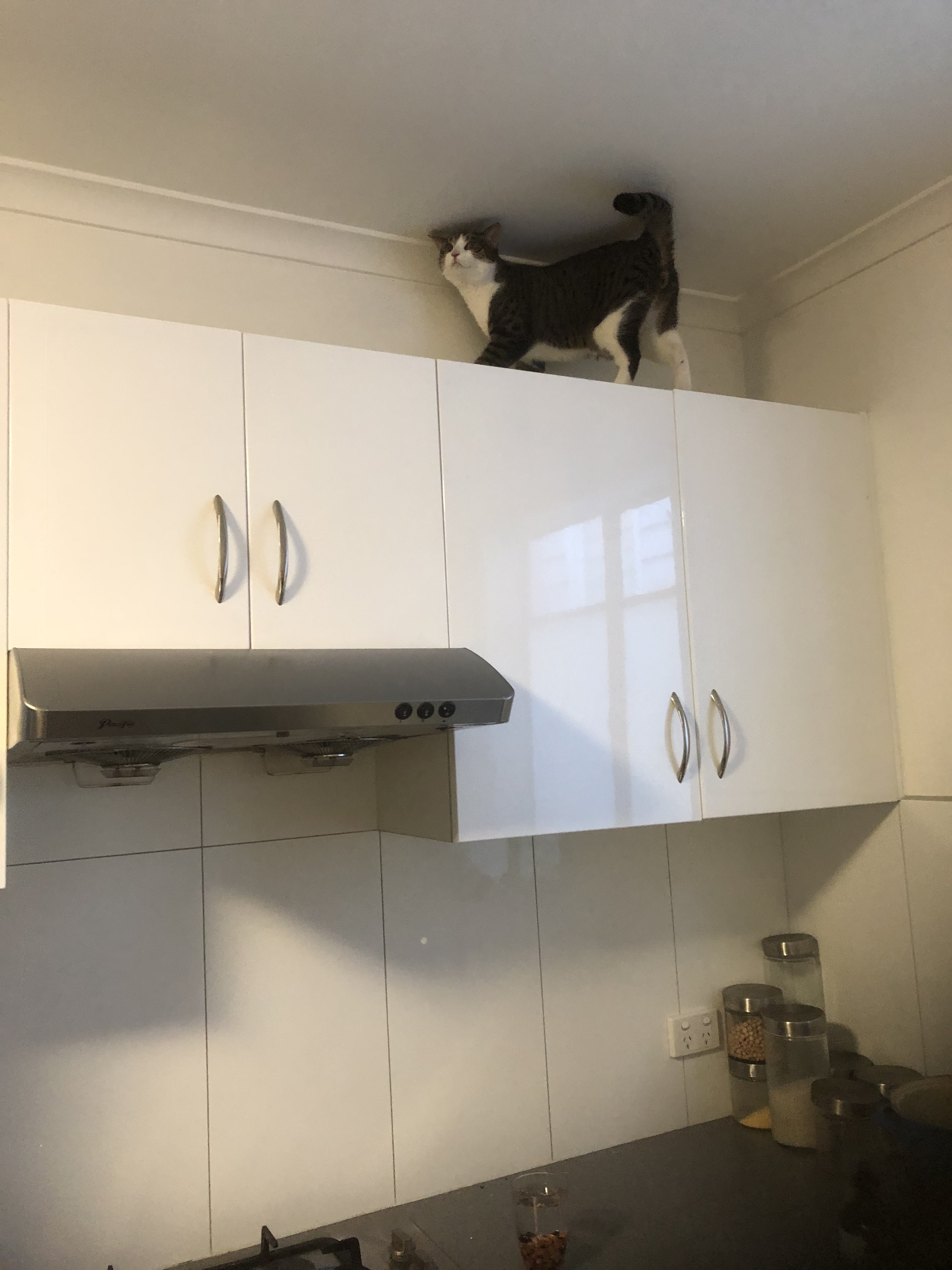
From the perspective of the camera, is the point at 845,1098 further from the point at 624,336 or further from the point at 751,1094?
the point at 624,336

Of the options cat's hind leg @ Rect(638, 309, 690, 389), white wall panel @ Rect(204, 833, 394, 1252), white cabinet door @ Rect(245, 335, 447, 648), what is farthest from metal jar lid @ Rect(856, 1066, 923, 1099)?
cat's hind leg @ Rect(638, 309, 690, 389)

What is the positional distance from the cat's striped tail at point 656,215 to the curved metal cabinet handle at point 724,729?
855 mm

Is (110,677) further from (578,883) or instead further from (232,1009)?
(578,883)

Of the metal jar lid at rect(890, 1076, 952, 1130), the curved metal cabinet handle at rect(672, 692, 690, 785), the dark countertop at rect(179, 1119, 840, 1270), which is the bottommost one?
the dark countertop at rect(179, 1119, 840, 1270)

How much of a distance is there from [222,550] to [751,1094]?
157 cm

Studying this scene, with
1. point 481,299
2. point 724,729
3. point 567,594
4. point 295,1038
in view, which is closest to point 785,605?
point 724,729

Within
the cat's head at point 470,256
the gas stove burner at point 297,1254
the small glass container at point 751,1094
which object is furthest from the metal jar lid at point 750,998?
the cat's head at point 470,256

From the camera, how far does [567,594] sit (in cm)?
162

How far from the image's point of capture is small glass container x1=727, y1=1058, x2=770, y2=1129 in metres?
1.98

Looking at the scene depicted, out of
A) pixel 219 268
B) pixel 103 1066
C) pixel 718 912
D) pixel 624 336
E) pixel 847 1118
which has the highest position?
pixel 219 268

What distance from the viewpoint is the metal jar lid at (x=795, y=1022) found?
1.88m

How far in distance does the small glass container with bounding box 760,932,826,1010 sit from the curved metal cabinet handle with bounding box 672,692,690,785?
688 mm

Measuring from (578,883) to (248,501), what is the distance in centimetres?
108

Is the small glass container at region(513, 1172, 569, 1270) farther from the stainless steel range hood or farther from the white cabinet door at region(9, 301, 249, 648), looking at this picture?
the white cabinet door at region(9, 301, 249, 648)
